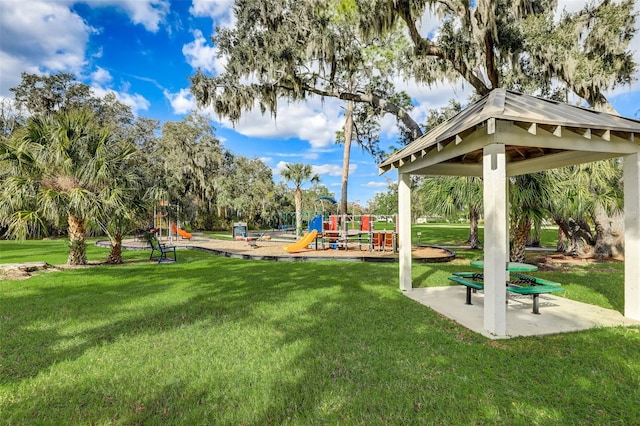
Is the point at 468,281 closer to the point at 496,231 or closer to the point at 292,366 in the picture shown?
the point at 496,231

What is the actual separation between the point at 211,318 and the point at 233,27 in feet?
42.6

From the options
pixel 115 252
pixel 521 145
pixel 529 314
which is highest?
pixel 521 145

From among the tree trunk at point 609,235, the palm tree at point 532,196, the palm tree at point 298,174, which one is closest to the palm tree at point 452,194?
the palm tree at point 532,196

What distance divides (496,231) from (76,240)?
438 inches

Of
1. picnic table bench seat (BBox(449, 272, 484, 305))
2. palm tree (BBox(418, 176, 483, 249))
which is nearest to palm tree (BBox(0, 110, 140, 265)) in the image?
picnic table bench seat (BBox(449, 272, 484, 305))

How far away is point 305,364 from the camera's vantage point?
3064 mm

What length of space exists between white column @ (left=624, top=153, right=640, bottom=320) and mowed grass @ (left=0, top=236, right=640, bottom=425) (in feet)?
2.41

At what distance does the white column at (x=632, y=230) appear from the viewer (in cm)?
425

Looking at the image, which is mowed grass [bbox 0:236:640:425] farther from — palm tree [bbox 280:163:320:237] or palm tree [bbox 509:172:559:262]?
palm tree [bbox 280:163:320:237]

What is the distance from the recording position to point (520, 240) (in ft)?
28.4

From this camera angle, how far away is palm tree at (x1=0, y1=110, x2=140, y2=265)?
8.09m

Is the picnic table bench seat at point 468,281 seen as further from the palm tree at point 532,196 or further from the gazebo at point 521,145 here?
the palm tree at point 532,196

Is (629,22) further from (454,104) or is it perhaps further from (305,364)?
(305,364)

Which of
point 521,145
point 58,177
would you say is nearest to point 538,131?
point 521,145
